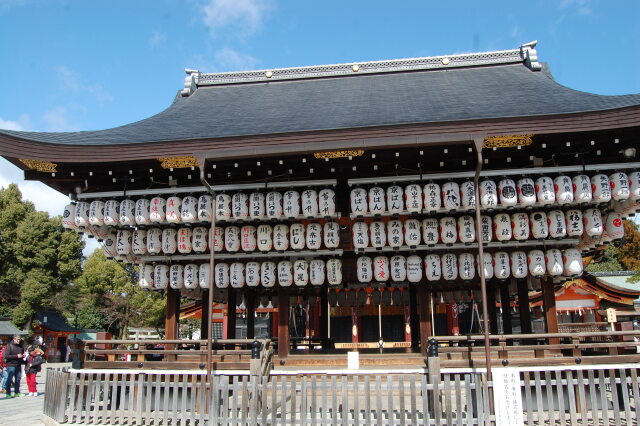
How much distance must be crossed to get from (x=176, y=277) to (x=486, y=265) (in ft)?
24.1

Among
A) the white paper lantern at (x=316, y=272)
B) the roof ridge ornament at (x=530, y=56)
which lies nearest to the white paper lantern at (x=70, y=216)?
the white paper lantern at (x=316, y=272)

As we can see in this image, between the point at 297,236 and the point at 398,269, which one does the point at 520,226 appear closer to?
the point at 398,269

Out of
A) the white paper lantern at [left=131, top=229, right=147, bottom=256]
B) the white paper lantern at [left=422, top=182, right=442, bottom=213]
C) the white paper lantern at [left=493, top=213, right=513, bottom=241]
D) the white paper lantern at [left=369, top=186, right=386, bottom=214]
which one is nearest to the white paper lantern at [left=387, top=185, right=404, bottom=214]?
the white paper lantern at [left=369, top=186, right=386, bottom=214]

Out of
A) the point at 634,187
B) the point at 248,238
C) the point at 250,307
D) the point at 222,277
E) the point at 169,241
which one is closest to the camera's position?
the point at 634,187

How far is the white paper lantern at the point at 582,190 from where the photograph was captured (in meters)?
10.2

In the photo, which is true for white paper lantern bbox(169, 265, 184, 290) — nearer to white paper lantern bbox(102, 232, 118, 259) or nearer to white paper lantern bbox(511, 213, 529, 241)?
white paper lantern bbox(102, 232, 118, 259)

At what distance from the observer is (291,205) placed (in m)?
10.8

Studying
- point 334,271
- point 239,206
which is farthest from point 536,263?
point 239,206

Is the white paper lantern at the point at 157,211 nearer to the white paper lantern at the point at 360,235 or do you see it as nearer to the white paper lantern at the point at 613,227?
the white paper lantern at the point at 360,235

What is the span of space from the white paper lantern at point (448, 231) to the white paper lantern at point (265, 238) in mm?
3921

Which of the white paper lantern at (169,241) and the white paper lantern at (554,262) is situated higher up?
the white paper lantern at (169,241)

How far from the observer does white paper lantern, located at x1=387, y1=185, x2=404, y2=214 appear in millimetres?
10602

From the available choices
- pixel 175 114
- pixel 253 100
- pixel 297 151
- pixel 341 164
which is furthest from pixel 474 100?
pixel 175 114

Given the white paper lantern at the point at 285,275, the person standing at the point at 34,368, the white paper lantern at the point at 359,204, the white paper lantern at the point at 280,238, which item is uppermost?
the white paper lantern at the point at 359,204
